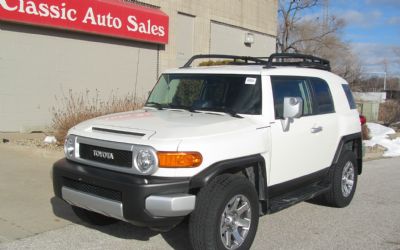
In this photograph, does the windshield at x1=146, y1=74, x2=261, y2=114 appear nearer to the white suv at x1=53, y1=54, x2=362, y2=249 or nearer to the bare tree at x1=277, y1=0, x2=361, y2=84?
the white suv at x1=53, y1=54, x2=362, y2=249

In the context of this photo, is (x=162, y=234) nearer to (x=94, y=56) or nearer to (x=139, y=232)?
(x=139, y=232)

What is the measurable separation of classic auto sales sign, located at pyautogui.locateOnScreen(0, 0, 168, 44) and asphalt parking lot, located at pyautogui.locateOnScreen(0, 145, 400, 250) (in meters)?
5.28

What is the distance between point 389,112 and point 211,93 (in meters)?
19.5

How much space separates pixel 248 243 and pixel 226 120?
4.15 feet

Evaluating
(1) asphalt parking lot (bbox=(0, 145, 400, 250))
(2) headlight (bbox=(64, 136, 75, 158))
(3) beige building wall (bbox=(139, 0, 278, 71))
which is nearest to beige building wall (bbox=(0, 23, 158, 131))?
(3) beige building wall (bbox=(139, 0, 278, 71))

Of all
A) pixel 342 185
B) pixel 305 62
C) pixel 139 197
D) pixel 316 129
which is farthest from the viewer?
pixel 342 185

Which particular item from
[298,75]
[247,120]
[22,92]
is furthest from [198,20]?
[247,120]

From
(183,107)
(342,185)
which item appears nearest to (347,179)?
(342,185)

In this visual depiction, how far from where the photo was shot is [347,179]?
23.9 feet

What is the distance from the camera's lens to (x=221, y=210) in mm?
4598

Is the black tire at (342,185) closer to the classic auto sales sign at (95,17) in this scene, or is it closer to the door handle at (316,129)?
the door handle at (316,129)

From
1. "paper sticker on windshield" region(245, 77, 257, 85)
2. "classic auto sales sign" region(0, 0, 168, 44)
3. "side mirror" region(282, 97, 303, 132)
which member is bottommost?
"side mirror" region(282, 97, 303, 132)

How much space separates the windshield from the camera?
5.55m

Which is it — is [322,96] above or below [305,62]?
below
